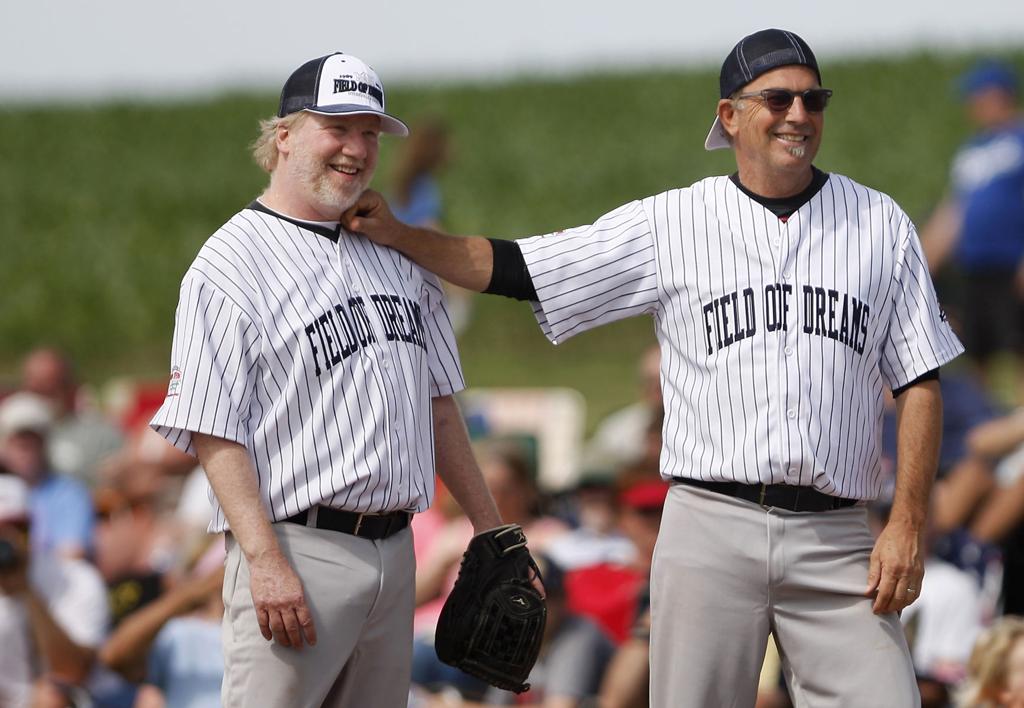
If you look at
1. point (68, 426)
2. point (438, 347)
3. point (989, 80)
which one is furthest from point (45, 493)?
point (989, 80)

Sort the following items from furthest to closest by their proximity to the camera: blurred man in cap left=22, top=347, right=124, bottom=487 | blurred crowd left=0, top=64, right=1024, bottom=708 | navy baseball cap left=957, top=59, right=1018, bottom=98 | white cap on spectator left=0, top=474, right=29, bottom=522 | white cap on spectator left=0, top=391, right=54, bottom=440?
blurred man in cap left=22, top=347, right=124, bottom=487 → navy baseball cap left=957, top=59, right=1018, bottom=98 → white cap on spectator left=0, top=391, right=54, bottom=440 → white cap on spectator left=0, top=474, right=29, bottom=522 → blurred crowd left=0, top=64, right=1024, bottom=708

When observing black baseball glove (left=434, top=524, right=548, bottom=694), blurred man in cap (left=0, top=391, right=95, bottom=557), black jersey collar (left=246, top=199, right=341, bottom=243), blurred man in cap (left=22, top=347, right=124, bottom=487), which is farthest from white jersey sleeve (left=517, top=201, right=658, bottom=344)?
blurred man in cap (left=22, top=347, right=124, bottom=487)

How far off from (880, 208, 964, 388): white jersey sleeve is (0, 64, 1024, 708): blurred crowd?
3.01 ft

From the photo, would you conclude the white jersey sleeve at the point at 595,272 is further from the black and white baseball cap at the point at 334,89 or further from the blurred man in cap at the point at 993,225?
the blurred man in cap at the point at 993,225

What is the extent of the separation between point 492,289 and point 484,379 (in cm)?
1269

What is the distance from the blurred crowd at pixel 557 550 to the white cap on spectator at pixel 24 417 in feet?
0.07

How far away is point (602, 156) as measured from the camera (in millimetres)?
23719

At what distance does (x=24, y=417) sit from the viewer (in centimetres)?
875

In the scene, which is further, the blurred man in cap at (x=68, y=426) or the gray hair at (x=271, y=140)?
the blurred man in cap at (x=68, y=426)

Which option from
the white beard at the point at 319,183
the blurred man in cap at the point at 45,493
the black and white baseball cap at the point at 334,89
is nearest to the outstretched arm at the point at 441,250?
the white beard at the point at 319,183

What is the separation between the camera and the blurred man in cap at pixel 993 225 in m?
9.16

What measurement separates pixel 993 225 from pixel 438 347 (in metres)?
6.10

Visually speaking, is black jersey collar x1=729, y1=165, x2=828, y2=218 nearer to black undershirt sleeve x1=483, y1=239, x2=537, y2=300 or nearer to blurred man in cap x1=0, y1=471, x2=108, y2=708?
black undershirt sleeve x1=483, y1=239, x2=537, y2=300

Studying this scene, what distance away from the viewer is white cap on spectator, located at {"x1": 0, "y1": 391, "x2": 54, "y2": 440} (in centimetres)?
861
